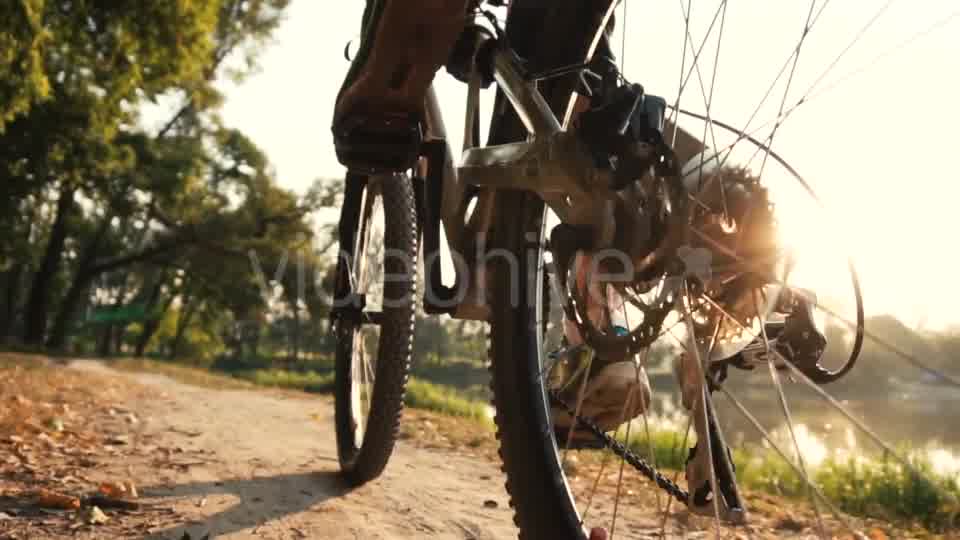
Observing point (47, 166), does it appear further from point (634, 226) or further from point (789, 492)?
point (634, 226)

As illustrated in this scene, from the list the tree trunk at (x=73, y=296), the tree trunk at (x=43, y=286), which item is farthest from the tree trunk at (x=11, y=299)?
the tree trunk at (x=43, y=286)

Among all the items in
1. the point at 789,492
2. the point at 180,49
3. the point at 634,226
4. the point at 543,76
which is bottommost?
the point at 789,492

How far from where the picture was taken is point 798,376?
1.18 metres

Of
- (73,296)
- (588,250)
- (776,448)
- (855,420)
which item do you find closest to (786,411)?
(776,448)

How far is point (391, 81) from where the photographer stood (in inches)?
62.3

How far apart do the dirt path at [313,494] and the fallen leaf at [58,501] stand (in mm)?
142

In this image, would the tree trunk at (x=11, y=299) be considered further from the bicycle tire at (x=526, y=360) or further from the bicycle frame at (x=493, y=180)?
the bicycle tire at (x=526, y=360)

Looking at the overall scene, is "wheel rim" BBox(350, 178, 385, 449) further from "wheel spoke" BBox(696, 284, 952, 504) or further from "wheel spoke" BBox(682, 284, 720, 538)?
"wheel spoke" BBox(696, 284, 952, 504)

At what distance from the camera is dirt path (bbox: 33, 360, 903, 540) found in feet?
7.04

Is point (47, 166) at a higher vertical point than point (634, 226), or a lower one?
higher

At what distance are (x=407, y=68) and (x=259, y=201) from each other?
817 inches

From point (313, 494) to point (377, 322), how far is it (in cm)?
63

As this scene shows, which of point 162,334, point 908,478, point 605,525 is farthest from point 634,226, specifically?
point 162,334

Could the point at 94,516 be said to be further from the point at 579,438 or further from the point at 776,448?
the point at 776,448
